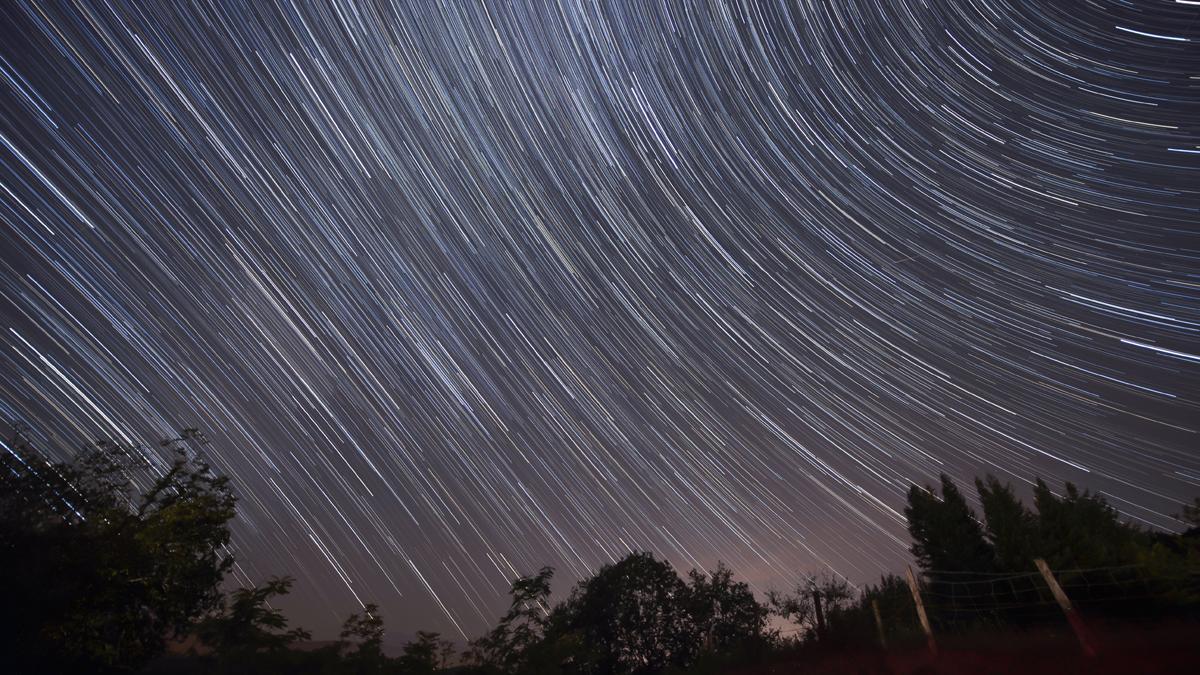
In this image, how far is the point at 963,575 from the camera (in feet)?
108

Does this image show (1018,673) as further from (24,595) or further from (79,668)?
(79,668)

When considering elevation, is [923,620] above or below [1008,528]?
below

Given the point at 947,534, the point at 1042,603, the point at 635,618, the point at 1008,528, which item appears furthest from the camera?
the point at 635,618

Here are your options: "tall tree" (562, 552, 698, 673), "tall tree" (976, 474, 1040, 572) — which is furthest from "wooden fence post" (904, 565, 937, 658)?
"tall tree" (562, 552, 698, 673)

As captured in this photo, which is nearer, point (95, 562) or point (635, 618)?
point (95, 562)

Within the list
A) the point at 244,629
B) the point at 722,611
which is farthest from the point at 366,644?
the point at 722,611

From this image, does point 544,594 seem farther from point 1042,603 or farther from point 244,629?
point 1042,603

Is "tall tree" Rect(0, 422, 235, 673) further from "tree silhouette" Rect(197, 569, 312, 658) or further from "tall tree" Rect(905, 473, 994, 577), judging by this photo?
"tall tree" Rect(905, 473, 994, 577)

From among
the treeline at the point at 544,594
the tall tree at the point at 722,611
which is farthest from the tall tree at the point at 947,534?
the tall tree at the point at 722,611

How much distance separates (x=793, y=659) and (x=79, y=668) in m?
22.7

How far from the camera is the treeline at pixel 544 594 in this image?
15195 millimetres

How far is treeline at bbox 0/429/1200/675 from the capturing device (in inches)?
598

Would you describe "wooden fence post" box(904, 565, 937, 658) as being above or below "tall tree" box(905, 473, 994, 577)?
below

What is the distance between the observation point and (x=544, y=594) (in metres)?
38.8
